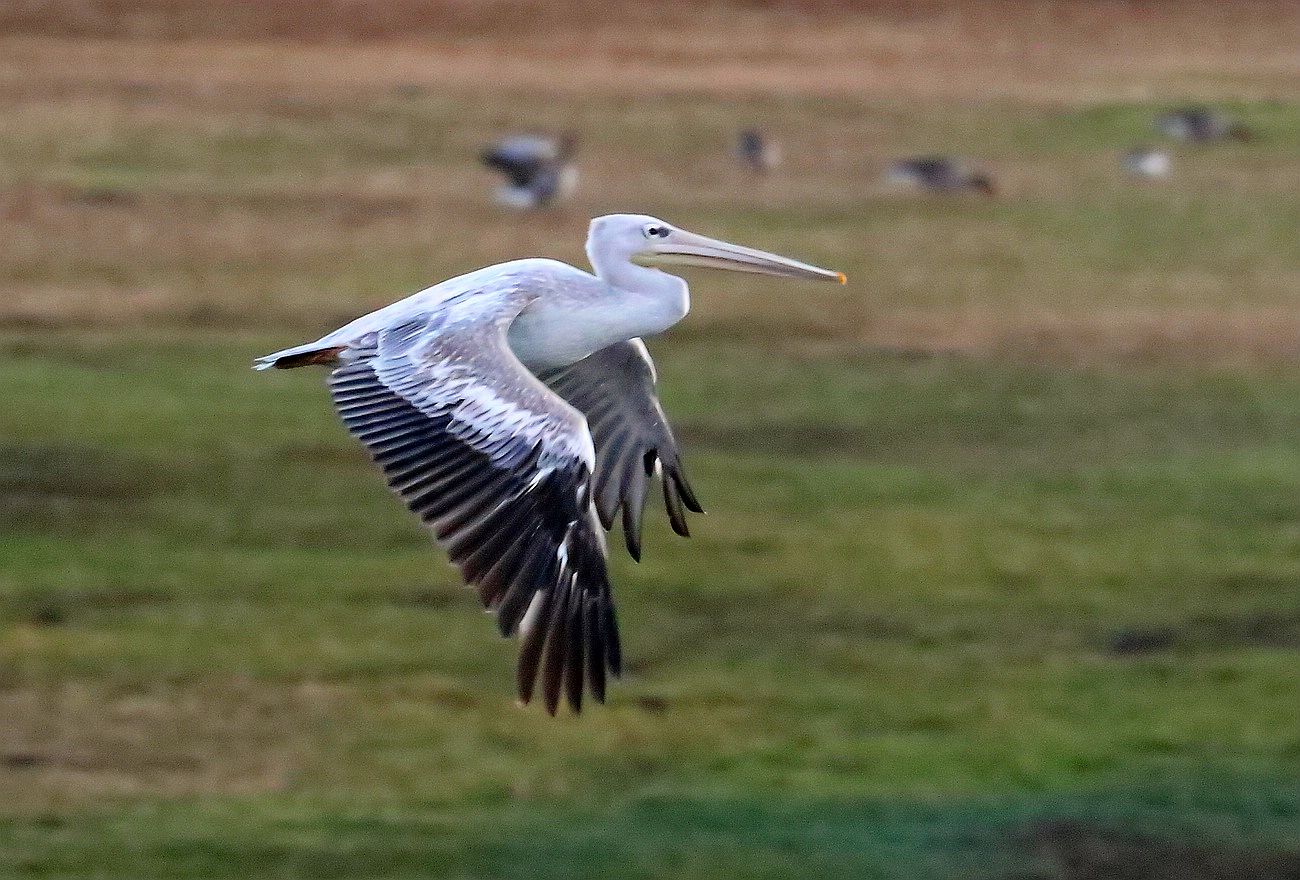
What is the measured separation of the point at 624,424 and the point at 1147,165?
66.2 ft

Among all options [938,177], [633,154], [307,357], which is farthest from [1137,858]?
[633,154]

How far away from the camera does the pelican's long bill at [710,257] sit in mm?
8062

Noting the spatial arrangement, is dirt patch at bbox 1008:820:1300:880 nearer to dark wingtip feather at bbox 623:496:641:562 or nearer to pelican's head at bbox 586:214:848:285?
dark wingtip feather at bbox 623:496:641:562

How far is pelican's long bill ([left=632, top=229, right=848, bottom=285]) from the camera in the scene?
8.06 metres

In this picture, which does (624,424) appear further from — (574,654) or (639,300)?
(574,654)

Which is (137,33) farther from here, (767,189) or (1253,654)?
(1253,654)

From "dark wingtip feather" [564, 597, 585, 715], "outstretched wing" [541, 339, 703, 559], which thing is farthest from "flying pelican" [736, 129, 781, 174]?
"dark wingtip feather" [564, 597, 585, 715]

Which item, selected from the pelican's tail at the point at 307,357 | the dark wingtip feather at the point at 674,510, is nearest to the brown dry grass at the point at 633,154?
the dark wingtip feather at the point at 674,510

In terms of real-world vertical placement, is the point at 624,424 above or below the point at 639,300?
below

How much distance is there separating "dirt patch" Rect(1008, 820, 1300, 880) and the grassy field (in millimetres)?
20

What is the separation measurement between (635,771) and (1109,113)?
22881 millimetres

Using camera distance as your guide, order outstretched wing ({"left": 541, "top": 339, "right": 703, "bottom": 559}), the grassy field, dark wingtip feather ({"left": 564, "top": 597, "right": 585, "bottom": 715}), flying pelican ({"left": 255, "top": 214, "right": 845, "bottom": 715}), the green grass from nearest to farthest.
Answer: dark wingtip feather ({"left": 564, "top": 597, "right": 585, "bottom": 715}), flying pelican ({"left": 255, "top": 214, "right": 845, "bottom": 715}), outstretched wing ({"left": 541, "top": 339, "right": 703, "bottom": 559}), the green grass, the grassy field

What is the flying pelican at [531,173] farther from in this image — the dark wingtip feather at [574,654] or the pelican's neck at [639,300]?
the dark wingtip feather at [574,654]

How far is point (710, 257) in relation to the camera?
8211mm
